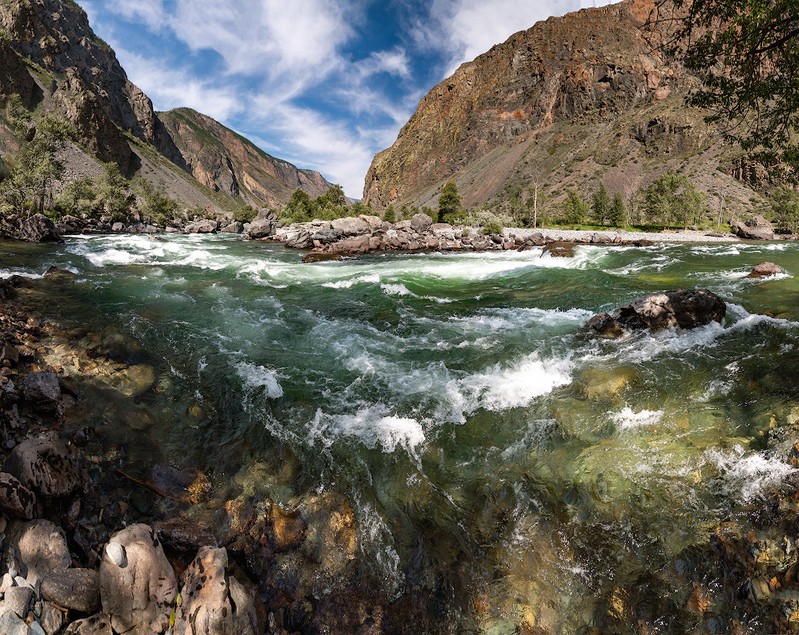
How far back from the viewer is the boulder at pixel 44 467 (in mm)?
5238

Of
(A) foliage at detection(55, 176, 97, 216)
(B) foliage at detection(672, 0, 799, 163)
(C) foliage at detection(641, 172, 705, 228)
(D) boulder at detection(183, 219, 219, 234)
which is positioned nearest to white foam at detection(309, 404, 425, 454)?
(B) foliage at detection(672, 0, 799, 163)

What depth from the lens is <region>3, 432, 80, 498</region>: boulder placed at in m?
5.24

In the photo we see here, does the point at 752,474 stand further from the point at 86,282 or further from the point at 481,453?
the point at 86,282

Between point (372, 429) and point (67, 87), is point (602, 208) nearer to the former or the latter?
point (372, 429)

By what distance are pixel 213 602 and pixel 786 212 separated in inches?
3963

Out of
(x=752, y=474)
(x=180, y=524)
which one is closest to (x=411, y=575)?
(x=180, y=524)

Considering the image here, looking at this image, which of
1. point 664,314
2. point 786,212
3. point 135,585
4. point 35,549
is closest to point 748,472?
point 664,314

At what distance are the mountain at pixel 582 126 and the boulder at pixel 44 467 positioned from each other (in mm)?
103745

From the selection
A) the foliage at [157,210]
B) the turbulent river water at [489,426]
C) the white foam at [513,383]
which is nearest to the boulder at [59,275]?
the turbulent river water at [489,426]

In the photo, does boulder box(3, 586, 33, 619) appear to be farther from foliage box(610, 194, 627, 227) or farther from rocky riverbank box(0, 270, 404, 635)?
foliage box(610, 194, 627, 227)

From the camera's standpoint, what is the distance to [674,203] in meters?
77.2

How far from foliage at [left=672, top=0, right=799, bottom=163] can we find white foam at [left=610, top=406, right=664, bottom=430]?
5882mm

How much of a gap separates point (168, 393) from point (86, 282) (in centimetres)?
1407

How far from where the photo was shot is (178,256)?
31953 millimetres
